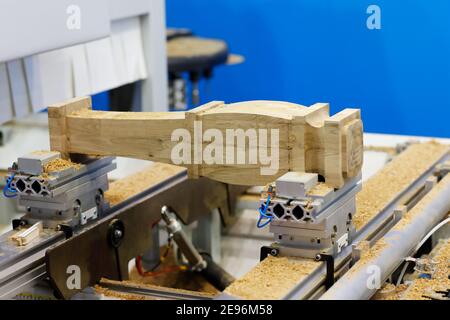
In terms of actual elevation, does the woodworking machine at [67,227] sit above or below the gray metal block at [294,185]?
below

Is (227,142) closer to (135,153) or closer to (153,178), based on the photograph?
(135,153)

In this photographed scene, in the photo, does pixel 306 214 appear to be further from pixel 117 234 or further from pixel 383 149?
pixel 383 149

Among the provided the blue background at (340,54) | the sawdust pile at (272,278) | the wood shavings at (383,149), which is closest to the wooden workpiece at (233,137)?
the sawdust pile at (272,278)

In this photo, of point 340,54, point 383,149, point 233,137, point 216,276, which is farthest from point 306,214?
point 340,54

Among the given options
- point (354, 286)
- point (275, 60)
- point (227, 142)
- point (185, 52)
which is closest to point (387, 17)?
point (227, 142)

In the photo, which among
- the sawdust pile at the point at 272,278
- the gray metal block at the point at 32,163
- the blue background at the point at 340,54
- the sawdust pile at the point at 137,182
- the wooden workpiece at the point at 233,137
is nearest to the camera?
the sawdust pile at the point at 272,278

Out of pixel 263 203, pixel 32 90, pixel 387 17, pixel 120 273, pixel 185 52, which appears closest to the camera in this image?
pixel 263 203

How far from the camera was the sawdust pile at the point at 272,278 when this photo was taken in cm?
114

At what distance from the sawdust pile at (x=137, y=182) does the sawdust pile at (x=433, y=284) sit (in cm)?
60

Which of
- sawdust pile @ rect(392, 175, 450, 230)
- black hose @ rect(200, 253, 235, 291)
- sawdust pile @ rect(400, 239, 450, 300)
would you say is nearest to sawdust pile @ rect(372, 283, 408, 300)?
sawdust pile @ rect(400, 239, 450, 300)

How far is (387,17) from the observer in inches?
65.2

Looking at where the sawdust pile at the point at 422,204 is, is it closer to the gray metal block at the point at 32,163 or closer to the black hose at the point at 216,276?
the black hose at the point at 216,276

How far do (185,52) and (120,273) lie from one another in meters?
1.42

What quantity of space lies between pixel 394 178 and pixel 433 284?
0.54 metres
